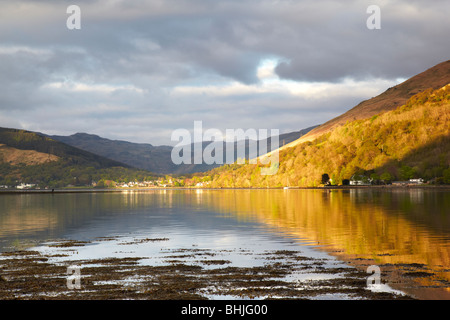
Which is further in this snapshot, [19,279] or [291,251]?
[291,251]

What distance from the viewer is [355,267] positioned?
95.0 feet

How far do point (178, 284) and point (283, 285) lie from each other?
5509mm

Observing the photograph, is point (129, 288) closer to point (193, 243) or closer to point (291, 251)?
point (291, 251)

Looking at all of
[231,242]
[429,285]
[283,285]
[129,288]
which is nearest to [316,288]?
[283,285]

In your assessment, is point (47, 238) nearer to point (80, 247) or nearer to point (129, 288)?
point (80, 247)

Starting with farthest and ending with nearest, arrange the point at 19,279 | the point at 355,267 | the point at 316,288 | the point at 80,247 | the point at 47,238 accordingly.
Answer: the point at 47,238 → the point at 80,247 → the point at 355,267 → the point at 19,279 → the point at 316,288

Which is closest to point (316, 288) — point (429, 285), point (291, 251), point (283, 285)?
point (283, 285)

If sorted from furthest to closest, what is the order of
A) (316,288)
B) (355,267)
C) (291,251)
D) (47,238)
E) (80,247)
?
(47,238)
(80,247)
(291,251)
(355,267)
(316,288)

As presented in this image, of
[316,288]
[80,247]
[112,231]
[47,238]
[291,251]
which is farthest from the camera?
[112,231]

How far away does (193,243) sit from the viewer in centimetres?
4403

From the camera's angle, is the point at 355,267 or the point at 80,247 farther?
the point at 80,247

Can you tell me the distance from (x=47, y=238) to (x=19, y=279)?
2399cm

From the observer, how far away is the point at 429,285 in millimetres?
23625
